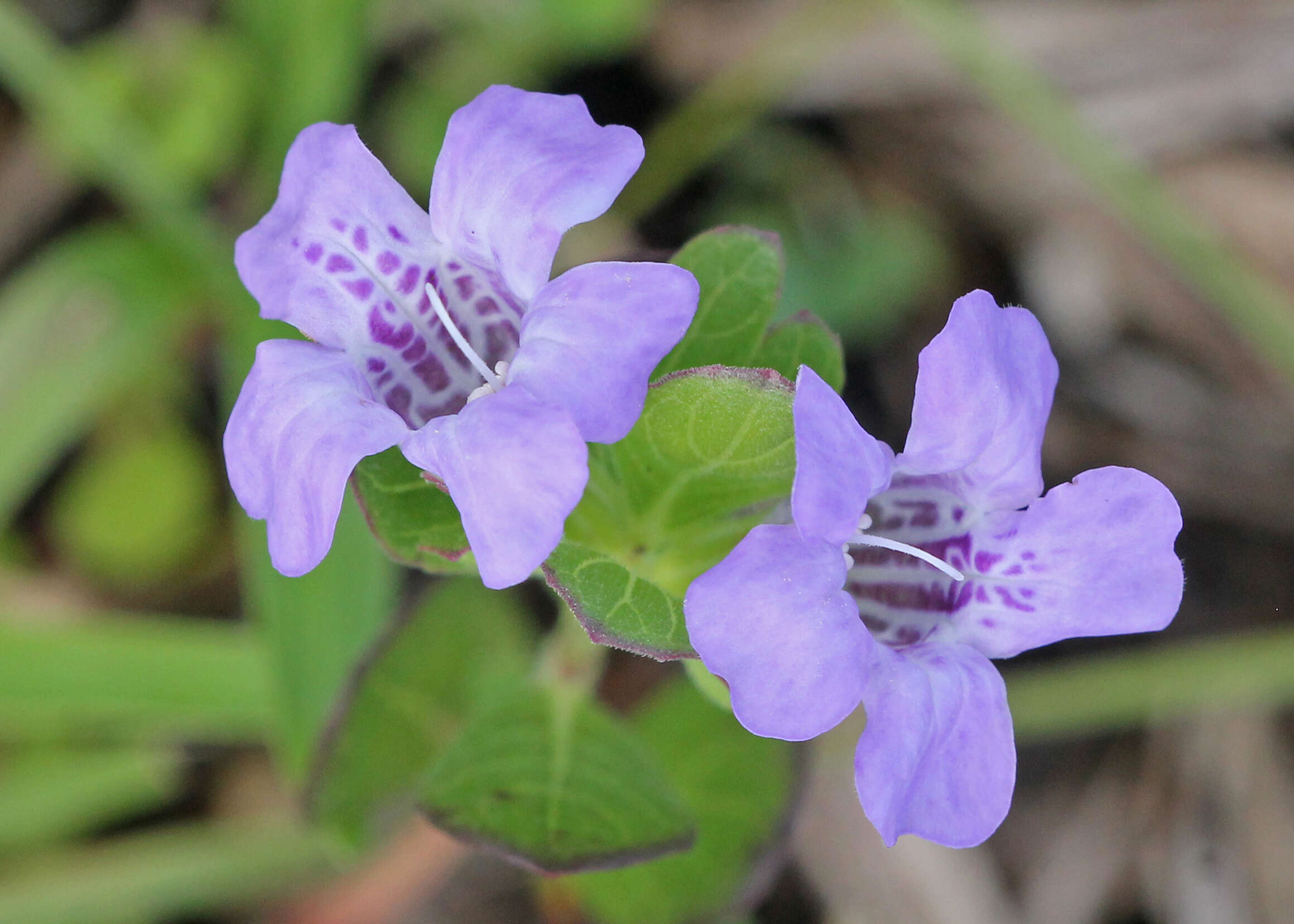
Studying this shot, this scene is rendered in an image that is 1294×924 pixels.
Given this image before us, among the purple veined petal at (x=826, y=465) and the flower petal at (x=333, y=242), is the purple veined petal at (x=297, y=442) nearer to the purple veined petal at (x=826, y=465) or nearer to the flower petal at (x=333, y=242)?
the flower petal at (x=333, y=242)

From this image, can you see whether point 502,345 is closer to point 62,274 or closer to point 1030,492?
point 1030,492

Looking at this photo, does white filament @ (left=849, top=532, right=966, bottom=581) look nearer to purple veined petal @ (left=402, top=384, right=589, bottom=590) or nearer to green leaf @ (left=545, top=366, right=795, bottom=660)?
green leaf @ (left=545, top=366, right=795, bottom=660)

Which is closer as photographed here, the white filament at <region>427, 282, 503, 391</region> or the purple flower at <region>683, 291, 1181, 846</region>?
the purple flower at <region>683, 291, 1181, 846</region>

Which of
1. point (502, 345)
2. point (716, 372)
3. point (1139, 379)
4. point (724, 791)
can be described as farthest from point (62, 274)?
point (1139, 379)

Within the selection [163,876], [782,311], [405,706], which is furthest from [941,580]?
[163,876]

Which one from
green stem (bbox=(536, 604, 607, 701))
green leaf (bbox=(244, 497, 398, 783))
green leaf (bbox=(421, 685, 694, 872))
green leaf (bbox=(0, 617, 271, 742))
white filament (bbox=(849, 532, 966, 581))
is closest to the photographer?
white filament (bbox=(849, 532, 966, 581))

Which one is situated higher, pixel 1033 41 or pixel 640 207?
pixel 640 207

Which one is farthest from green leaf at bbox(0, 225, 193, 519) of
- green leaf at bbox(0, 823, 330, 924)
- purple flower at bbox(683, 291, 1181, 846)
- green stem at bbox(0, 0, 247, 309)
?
purple flower at bbox(683, 291, 1181, 846)
